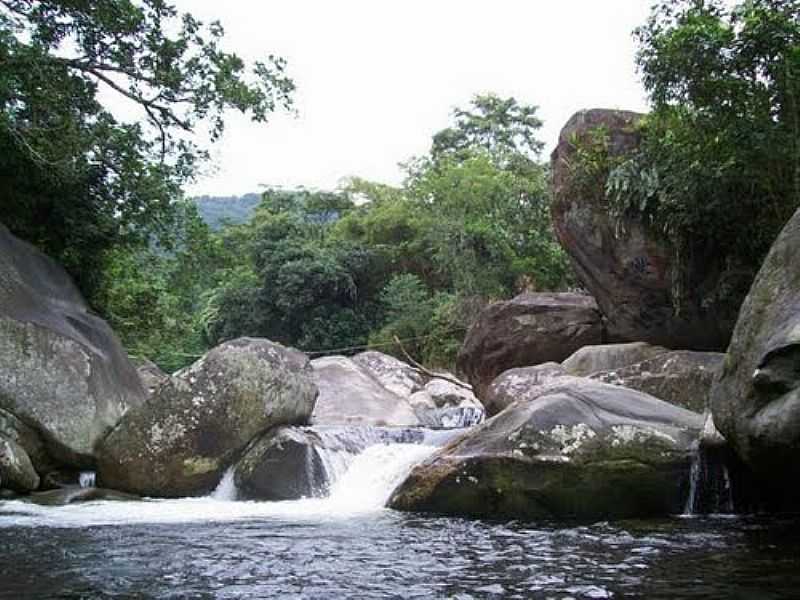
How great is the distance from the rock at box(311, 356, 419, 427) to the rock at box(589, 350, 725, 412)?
5.64 m

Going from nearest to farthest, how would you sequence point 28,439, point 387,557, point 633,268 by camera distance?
point 387,557, point 28,439, point 633,268

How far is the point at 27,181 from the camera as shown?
14.0 metres

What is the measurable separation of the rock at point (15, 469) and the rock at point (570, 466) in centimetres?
555

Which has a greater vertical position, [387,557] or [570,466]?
[570,466]

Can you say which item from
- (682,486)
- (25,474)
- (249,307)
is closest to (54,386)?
(25,474)

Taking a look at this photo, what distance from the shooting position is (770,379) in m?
6.26

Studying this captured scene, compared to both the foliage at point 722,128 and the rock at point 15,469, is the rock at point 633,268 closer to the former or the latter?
the foliage at point 722,128

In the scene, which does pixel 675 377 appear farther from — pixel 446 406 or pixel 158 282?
pixel 158 282

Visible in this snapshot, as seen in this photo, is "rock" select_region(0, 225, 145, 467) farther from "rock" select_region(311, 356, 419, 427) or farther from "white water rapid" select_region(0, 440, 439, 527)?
"rock" select_region(311, 356, 419, 427)

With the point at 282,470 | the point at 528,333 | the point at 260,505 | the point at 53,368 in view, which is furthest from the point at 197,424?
the point at 528,333

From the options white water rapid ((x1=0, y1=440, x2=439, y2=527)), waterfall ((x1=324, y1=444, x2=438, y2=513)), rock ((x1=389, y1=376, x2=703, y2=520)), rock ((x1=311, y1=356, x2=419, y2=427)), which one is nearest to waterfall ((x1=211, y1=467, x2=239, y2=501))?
white water rapid ((x1=0, y1=440, x2=439, y2=527))

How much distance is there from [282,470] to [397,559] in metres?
5.84

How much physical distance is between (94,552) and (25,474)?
4691 mm

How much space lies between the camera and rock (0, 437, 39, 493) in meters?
10.2
